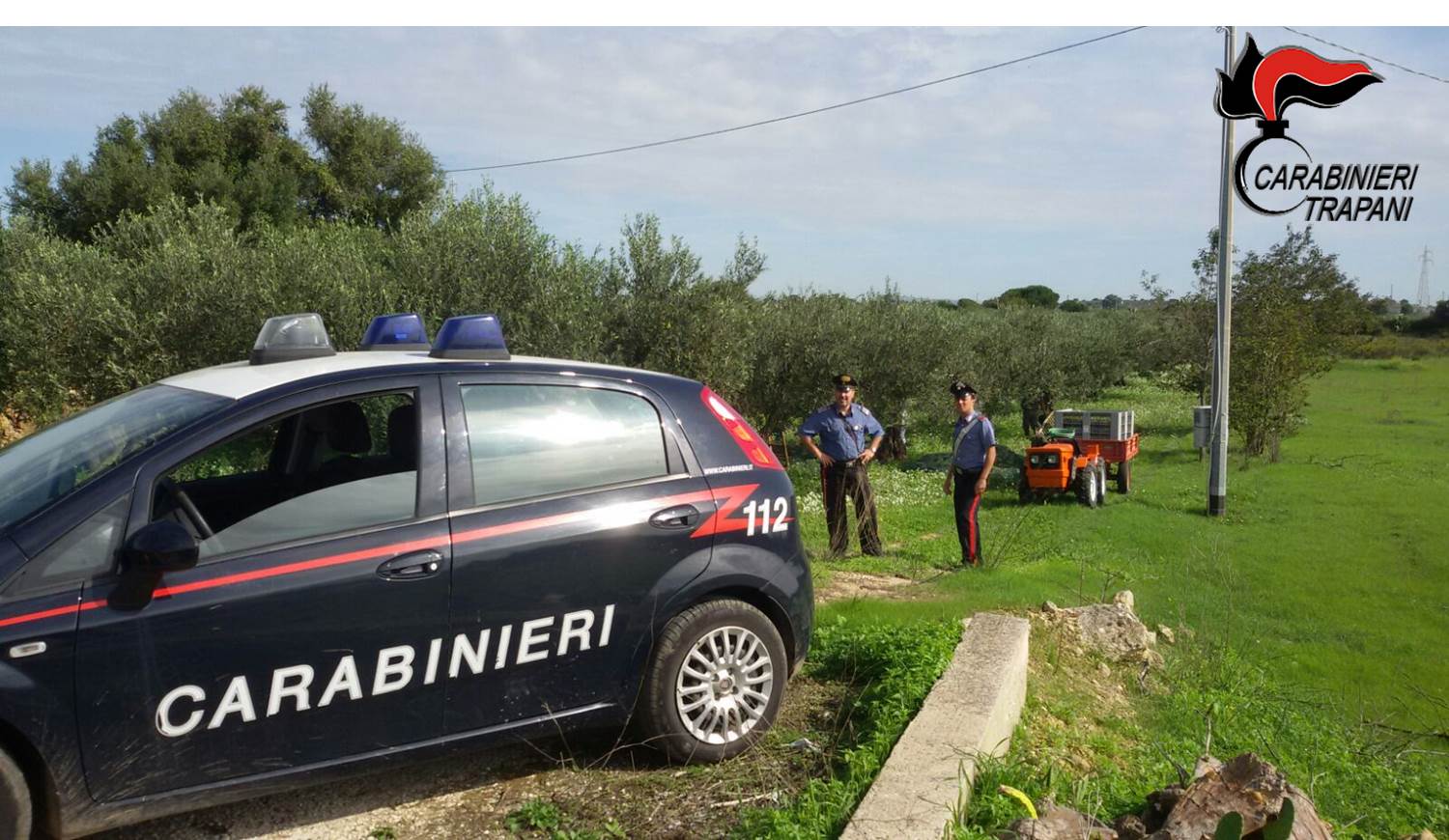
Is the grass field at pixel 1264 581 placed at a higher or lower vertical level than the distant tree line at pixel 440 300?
lower

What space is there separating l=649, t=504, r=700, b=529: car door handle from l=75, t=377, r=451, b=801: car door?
826 mm

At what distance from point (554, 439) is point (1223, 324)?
1602cm

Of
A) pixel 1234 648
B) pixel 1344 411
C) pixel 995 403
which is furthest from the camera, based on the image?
pixel 1344 411

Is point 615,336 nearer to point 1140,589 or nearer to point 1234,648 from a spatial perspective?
point 1140,589

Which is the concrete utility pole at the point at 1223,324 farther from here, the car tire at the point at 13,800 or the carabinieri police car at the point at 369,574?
the car tire at the point at 13,800

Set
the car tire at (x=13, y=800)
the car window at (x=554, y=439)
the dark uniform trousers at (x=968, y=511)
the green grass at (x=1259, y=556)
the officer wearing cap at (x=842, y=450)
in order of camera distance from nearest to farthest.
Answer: the car tire at (x=13, y=800) → the car window at (x=554, y=439) → the green grass at (x=1259, y=556) → the dark uniform trousers at (x=968, y=511) → the officer wearing cap at (x=842, y=450)

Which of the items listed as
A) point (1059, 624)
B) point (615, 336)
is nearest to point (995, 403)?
point (615, 336)

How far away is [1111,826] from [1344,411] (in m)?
39.8

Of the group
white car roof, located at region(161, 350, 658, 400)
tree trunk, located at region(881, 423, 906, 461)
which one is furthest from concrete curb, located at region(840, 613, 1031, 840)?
tree trunk, located at region(881, 423, 906, 461)

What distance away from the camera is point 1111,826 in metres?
3.78

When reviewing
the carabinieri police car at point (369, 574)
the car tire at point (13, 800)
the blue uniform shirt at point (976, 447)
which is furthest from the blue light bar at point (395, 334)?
the blue uniform shirt at point (976, 447)

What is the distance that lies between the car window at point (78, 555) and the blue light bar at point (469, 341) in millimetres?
1253

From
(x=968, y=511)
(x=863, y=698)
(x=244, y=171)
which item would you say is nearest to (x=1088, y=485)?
(x=968, y=511)

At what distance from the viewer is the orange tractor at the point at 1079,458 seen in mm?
17234
